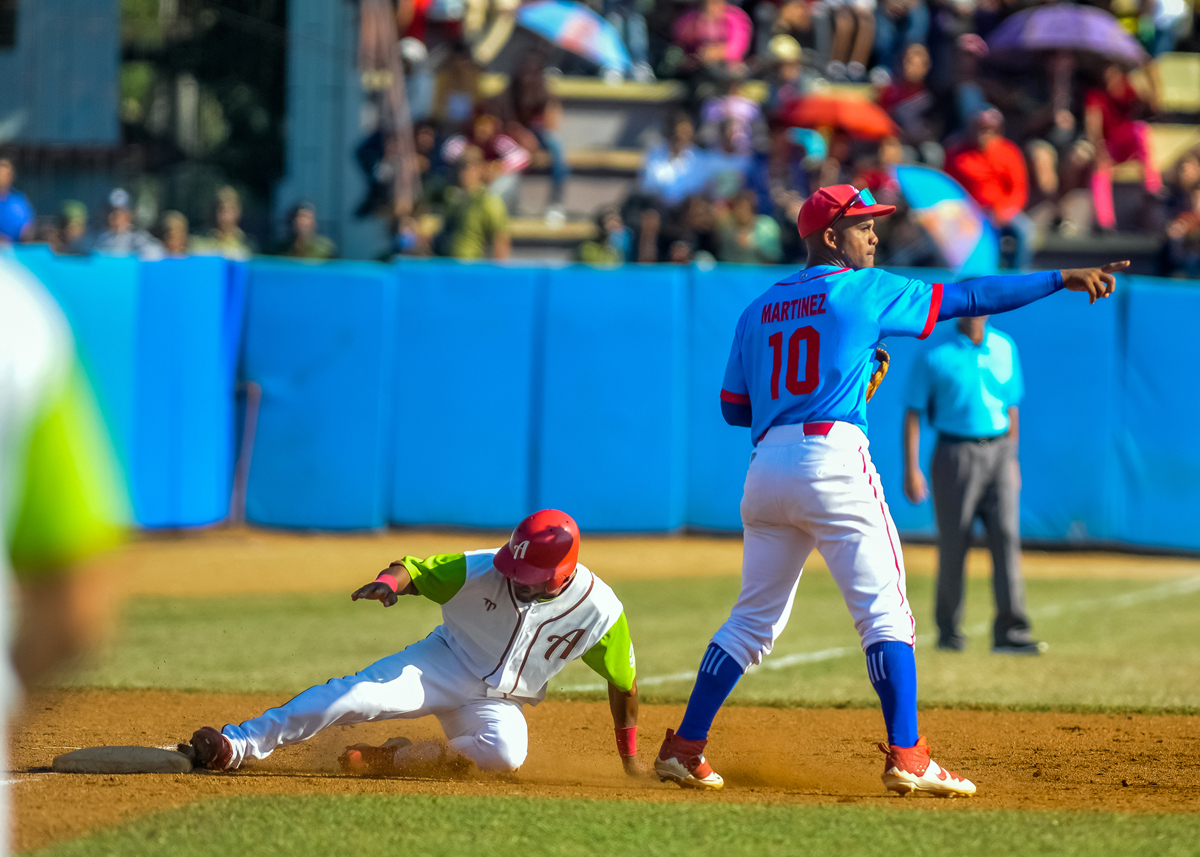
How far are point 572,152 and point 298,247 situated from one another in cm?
415

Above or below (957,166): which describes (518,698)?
below

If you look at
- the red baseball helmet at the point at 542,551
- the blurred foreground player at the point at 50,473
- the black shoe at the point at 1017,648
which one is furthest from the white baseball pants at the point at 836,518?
the black shoe at the point at 1017,648

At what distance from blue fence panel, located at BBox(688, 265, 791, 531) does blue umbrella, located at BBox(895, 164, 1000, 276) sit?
1.51 meters

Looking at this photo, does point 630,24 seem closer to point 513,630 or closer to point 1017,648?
point 1017,648

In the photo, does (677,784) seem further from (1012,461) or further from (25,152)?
(25,152)

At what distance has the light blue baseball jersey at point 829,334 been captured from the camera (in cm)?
470

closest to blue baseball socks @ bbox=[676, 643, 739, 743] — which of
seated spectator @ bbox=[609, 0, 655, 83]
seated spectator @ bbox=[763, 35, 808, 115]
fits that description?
seated spectator @ bbox=[763, 35, 808, 115]

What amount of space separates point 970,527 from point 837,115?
8198mm

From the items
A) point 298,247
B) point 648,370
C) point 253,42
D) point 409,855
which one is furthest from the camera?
point 253,42

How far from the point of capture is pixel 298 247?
47.2 feet

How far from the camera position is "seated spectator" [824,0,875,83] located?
17938 mm

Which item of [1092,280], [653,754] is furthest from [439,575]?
[1092,280]

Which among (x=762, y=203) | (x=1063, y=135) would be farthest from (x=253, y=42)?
(x=1063, y=135)

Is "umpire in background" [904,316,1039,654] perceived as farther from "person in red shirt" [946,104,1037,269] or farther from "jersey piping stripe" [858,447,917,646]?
"person in red shirt" [946,104,1037,269]
